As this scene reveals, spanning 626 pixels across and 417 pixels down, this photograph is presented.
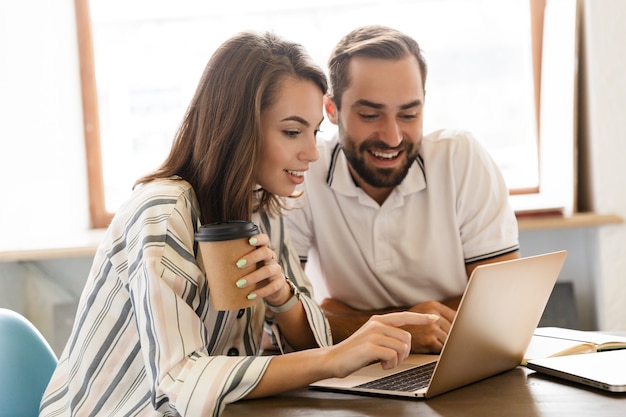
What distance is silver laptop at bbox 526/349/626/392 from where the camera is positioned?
1.19 m

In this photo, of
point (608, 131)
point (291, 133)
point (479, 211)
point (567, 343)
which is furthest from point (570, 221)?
point (291, 133)

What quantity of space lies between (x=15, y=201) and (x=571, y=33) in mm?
2045

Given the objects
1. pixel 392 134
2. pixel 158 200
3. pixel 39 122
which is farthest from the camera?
pixel 39 122

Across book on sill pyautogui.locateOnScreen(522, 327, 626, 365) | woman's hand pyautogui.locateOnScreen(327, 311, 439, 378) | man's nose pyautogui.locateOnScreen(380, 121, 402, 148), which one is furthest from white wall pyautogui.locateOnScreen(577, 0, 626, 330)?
woman's hand pyautogui.locateOnScreen(327, 311, 439, 378)

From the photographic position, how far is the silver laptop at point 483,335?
3.91 feet

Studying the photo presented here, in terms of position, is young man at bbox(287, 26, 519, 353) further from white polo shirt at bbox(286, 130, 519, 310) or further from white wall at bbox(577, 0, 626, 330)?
white wall at bbox(577, 0, 626, 330)

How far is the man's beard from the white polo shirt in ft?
0.13

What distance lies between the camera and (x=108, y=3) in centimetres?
322

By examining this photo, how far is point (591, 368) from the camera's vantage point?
127 cm

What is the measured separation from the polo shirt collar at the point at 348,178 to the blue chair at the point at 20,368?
863 millimetres

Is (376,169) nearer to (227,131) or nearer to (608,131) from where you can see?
(227,131)

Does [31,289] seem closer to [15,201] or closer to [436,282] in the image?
[15,201]

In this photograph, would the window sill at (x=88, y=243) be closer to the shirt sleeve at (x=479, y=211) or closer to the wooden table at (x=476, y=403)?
the shirt sleeve at (x=479, y=211)

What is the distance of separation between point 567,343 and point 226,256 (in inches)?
27.2
